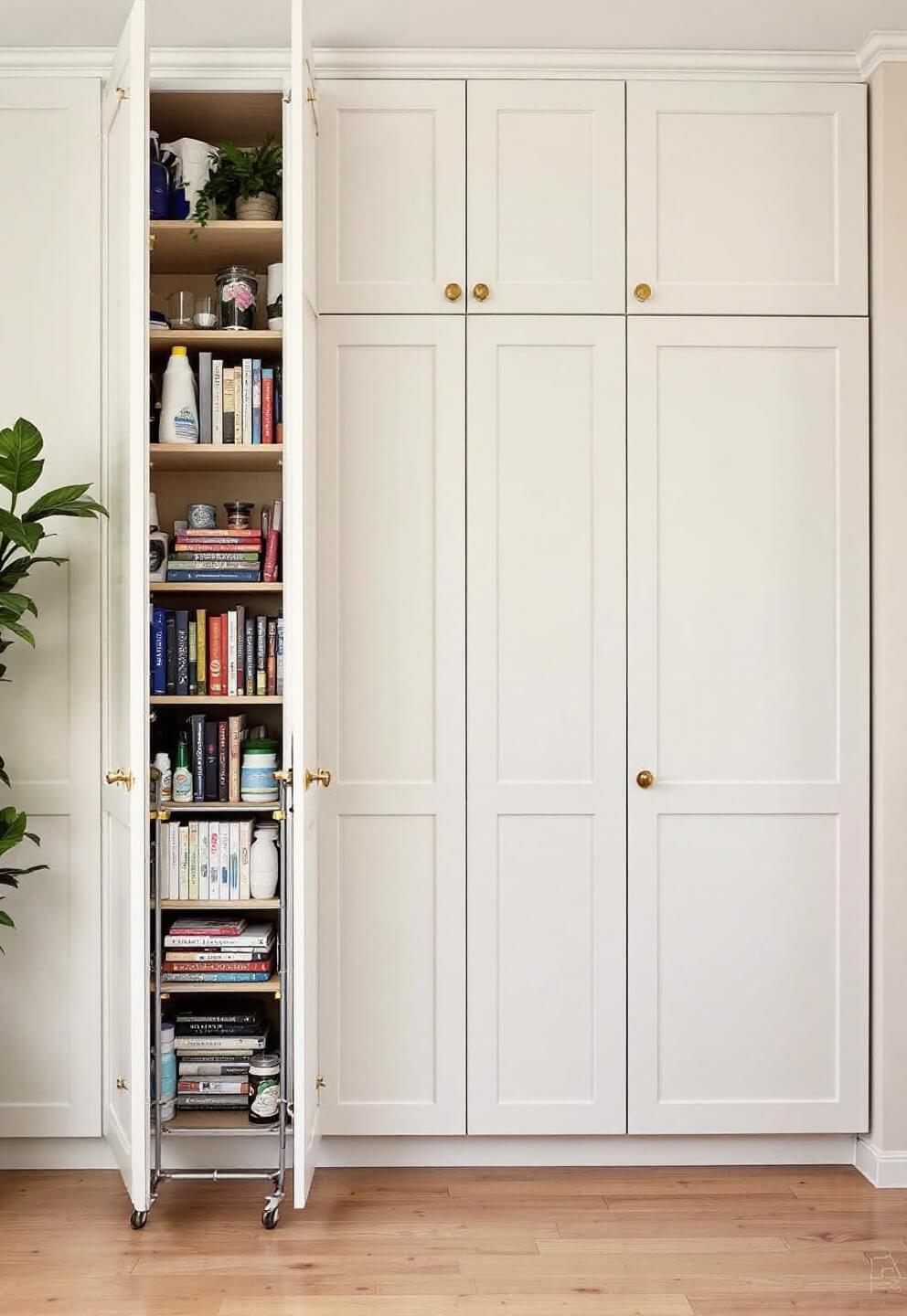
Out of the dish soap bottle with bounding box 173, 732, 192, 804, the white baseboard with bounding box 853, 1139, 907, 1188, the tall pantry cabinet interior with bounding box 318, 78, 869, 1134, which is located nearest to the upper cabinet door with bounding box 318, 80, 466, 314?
the tall pantry cabinet interior with bounding box 318, 78, 869, 1134

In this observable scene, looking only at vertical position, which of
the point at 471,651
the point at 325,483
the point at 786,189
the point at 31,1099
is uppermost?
the point at 786,189

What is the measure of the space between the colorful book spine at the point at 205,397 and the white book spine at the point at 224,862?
95 cm

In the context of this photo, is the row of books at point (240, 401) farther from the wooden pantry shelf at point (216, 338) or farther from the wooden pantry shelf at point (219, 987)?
the wooden pantry shelf at point (219, 987)

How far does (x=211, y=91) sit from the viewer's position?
257 centimetres

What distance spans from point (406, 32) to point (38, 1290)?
9.48 feet

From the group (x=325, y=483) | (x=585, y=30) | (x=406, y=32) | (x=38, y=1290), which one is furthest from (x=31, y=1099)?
(x=585, y=30)

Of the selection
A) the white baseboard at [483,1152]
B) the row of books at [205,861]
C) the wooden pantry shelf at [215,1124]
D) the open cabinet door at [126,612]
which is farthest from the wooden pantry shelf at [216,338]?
the white baseboard at [483,1152]

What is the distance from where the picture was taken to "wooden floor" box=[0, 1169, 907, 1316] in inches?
83.8

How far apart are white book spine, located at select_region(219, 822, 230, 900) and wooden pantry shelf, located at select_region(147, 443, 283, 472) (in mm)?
889

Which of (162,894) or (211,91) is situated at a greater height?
(211,91)

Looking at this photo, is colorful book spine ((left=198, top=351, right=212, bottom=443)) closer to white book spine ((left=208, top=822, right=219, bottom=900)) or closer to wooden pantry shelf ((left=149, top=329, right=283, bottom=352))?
wooden pantry shelf ((left=149, top=329, right=283, bottom=352))

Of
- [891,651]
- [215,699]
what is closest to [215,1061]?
[215,699]

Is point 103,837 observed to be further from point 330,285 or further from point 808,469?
point 808,469

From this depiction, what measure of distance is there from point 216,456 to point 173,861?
98 cm
